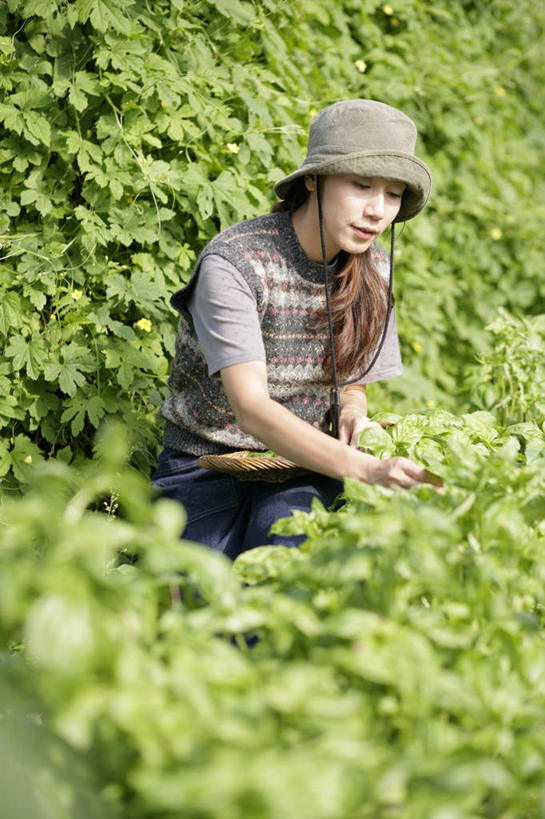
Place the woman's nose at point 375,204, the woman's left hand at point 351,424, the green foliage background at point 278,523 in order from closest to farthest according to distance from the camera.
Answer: the green foliage background at point 278,523
the woman's nose at point 375,204
the woman's left hand at point 351,424

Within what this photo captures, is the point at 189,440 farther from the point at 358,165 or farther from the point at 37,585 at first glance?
the point at 37,585

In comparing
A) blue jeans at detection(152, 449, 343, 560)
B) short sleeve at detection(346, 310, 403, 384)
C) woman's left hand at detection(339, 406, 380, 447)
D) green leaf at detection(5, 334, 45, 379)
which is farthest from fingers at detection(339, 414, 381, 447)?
green leaf at detection(5, 334, 45, 379)

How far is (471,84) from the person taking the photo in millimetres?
4176

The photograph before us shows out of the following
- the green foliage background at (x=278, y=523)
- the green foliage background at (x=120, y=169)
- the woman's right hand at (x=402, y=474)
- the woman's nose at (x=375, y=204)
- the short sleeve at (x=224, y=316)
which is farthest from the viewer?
the green foliage background at (x=120, y=169)

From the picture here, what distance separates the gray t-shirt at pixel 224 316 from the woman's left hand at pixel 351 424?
0.36 meters

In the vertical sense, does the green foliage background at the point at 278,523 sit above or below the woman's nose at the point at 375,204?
below

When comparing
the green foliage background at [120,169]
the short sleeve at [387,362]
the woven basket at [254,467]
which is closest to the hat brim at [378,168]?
the short sleeve at [387,362]

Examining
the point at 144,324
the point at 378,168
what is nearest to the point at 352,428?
the point at 378,168

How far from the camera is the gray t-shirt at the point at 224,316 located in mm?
1795

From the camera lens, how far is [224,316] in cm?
184

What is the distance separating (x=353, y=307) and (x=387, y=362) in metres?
0.24

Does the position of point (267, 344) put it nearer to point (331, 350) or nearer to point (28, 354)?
point (331, 350)

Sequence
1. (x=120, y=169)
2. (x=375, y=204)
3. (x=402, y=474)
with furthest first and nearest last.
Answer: (x=120, y=169), (x=375, y=204), (x=402, y=474)

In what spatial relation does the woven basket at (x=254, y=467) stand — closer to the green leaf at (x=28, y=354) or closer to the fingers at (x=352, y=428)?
the fingers at (x=352, y=428)
